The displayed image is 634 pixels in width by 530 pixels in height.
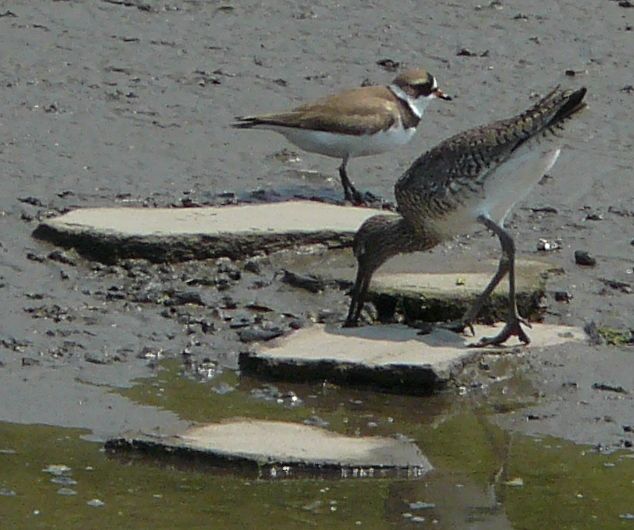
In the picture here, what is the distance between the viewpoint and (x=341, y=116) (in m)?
11.3

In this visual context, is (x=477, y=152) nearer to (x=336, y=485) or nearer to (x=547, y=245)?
(x=547, y=245)

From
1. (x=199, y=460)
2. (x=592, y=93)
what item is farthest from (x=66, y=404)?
(x=592, y=93)

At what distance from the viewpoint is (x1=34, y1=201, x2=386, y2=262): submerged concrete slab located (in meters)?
9.83

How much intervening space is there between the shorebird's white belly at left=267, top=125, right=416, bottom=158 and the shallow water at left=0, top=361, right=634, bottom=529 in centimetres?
340

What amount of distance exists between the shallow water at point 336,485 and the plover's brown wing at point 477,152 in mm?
1302

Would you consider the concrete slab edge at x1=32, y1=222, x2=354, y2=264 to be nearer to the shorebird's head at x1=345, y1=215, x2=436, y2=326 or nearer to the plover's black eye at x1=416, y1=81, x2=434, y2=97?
the shorebird's head at x1=345, y1=215, x2=436, y2=326

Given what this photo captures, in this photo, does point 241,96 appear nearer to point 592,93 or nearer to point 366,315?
point 592,93

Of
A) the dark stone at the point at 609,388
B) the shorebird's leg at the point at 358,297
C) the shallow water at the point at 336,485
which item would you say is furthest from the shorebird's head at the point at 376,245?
the dark stone at the point at 609,388

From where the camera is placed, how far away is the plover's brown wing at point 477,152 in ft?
28.6

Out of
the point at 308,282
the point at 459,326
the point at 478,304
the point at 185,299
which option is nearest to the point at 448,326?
the point at 459,326

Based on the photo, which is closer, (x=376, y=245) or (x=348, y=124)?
(x=376, y=245)

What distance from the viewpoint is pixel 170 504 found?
6852 mm

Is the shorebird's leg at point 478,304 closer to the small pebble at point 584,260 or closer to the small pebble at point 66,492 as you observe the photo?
the small pebble at point 584,260

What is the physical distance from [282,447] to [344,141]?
13.9 feet
